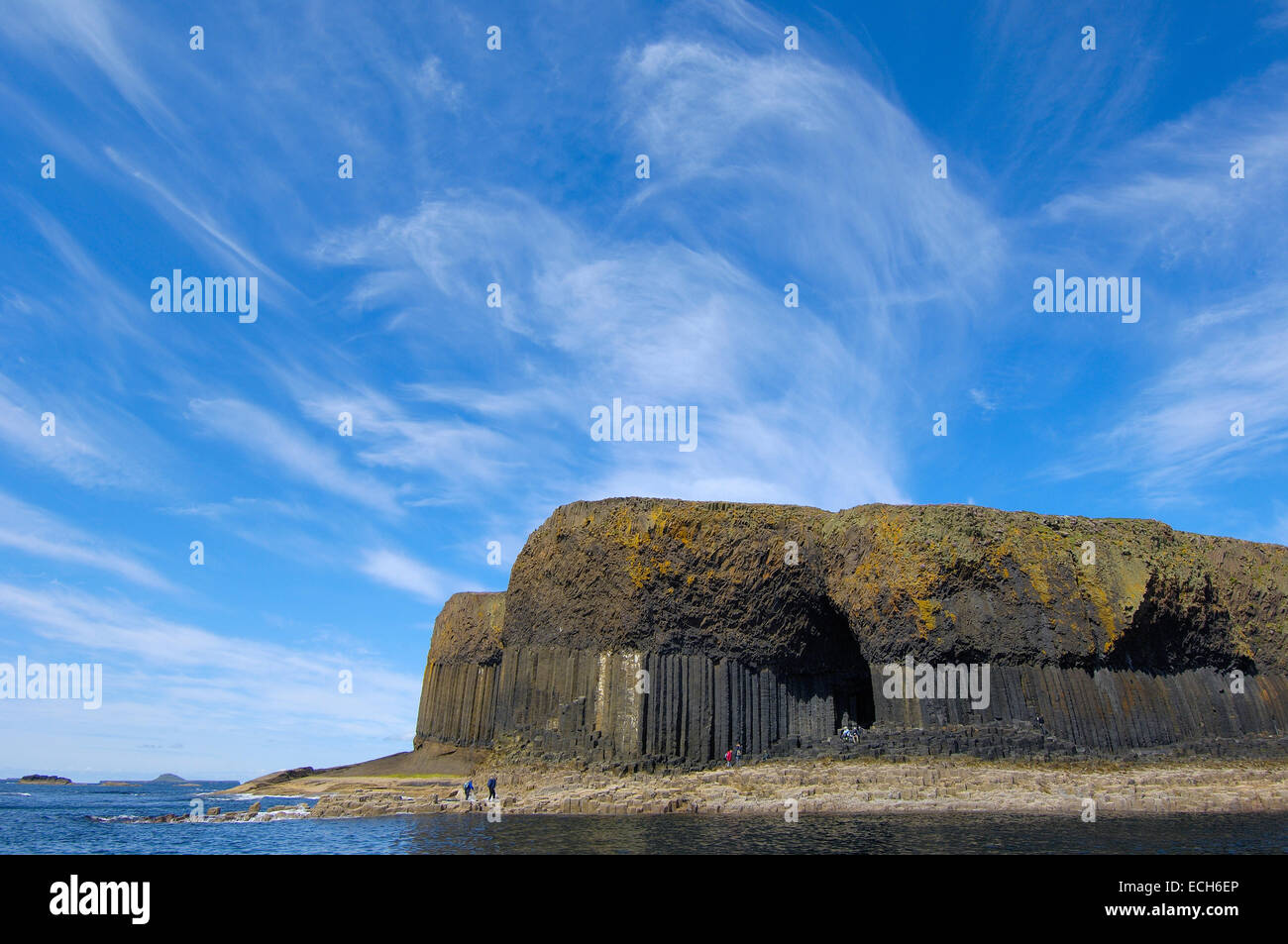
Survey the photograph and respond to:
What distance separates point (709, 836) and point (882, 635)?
16170mm

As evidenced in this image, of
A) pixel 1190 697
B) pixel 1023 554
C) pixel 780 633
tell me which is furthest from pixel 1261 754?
pixel 780 633

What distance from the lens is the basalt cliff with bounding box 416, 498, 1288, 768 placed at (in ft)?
113

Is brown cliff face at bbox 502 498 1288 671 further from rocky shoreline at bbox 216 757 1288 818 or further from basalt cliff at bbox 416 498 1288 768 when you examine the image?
rocky shoreline at bbox 216 757 1288 818

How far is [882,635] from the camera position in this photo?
36000mm

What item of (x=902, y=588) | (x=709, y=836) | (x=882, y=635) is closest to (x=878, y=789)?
(x=882, y=635)

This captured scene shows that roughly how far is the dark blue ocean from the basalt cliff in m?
7.95

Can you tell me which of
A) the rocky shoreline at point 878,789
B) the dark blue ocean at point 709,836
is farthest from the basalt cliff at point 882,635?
the dark blue ocean at point 709,836

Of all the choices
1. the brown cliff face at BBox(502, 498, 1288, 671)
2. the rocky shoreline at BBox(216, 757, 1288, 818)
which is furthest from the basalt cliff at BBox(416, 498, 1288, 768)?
the rocky shoreline at BBox(216, 757, 1288, 818)

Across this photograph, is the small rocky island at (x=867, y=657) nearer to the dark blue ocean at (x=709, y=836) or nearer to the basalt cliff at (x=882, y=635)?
the basalt cliff at (x=882, y=635)

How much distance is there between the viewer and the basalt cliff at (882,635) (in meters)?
34.4

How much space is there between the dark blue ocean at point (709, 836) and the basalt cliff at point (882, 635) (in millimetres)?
7954

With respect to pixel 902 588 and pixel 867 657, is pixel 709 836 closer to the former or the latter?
pixel 867 657
